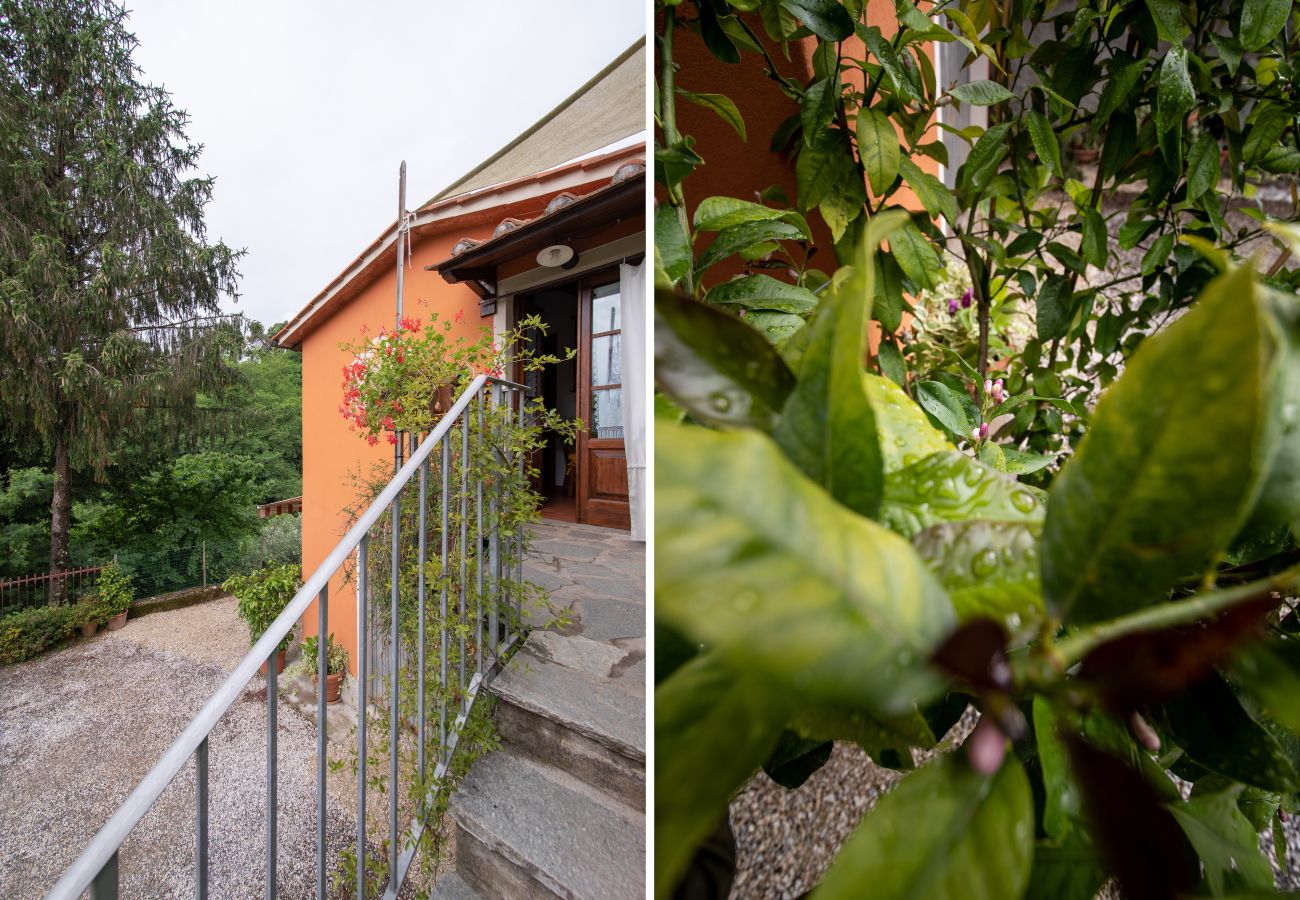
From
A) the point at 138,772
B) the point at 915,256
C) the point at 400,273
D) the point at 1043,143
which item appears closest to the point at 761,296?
the point at 915,256

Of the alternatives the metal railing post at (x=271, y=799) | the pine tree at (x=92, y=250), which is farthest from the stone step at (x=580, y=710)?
the pine tree at (x=92, y=250)

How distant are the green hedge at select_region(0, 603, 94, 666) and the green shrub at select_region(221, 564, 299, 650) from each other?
383mm

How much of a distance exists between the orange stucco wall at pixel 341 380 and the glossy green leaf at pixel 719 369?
1.47 m

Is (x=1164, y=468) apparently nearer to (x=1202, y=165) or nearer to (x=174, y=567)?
(x=1202, y=165)

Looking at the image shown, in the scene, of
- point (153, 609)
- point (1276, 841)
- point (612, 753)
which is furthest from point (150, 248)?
point (1276, 841)

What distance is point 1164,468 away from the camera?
0.05m

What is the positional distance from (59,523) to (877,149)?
229 centimetres

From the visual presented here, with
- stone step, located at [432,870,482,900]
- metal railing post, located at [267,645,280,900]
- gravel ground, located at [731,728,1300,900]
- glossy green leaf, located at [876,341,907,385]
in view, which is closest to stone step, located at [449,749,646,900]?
stone step, located at [432,870,482,900]

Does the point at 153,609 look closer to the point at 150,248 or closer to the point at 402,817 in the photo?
the point at 150,248

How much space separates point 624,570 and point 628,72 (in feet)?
2.99

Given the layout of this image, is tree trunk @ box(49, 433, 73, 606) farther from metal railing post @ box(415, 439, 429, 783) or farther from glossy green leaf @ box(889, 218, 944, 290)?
glossy green leaf @ box(889, 218, 944, 290)

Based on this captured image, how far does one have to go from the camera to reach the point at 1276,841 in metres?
0.19

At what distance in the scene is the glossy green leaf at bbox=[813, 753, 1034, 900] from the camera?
49mm

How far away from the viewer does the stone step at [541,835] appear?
0.76 metres
